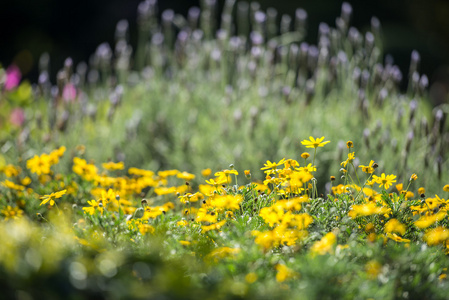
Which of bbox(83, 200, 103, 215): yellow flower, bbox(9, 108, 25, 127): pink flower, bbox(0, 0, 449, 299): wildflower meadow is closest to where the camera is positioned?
bbox(0, 0, 449, 299): wildflower meadow

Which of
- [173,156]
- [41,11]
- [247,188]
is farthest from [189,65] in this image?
[41,11]

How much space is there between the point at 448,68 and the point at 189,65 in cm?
611

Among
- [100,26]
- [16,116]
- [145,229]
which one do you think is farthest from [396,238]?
[100,26]

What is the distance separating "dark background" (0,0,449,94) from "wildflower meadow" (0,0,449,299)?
22.7 feet

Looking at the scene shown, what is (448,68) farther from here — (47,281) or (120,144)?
(47,281)

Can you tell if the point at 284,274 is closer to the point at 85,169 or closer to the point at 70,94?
the point at 85,169

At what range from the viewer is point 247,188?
86.6 inches

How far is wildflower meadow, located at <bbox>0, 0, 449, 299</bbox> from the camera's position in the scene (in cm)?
145

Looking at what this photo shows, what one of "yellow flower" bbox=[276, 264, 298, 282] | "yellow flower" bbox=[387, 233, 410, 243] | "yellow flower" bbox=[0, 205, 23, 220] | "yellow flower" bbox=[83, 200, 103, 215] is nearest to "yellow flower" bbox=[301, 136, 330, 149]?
"yellow flower" bbox=[387, 233, 410, 243]

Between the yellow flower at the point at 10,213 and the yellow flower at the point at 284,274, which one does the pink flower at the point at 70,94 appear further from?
the yellow flower at the point at 284,274

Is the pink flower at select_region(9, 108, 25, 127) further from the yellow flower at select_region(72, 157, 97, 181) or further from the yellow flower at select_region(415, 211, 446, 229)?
the yellow flower at select_region(415, 211, 446, 229)

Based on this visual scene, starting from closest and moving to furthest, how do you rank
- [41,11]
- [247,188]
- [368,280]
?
[368,280] < [247,188] < [41,11]

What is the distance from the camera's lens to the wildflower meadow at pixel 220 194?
145 centimetres

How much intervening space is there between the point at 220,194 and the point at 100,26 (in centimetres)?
1102
